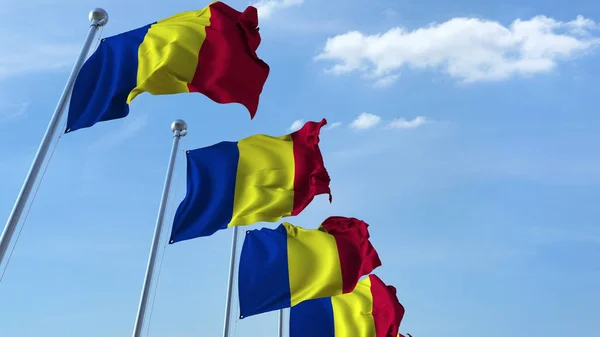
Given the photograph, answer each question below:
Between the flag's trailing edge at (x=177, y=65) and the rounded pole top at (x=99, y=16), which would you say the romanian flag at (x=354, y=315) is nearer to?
the flag's trailing edge at (x=177, y=65)

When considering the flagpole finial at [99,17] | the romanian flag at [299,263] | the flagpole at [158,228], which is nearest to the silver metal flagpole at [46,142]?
the flagpole finial at [99,17]

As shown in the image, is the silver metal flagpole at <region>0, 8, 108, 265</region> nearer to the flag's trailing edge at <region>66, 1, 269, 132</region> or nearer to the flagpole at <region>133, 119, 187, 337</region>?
the flag's trailing edge at <region>66, 1, 269, 132</region>

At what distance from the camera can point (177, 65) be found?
35.3 feet

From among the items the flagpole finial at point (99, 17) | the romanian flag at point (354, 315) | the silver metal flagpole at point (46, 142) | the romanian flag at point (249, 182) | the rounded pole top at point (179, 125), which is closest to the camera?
the silver metal flagpole at point (46, 142)

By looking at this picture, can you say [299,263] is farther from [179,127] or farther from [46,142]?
[46,142]

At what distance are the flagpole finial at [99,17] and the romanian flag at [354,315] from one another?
1064cm

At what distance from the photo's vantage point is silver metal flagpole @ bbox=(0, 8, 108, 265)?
7.59 m

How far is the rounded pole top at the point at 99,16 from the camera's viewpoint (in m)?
9.87

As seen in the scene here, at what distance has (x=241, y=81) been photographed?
11438 mm

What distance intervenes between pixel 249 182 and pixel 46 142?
19.2 feet

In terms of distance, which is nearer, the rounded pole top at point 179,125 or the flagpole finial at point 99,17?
the flagpole finial at point 99,17

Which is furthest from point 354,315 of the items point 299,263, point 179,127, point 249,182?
point 179,127

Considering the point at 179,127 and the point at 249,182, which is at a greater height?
the point at 179,127

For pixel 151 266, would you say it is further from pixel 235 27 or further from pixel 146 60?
pixel 235 27
